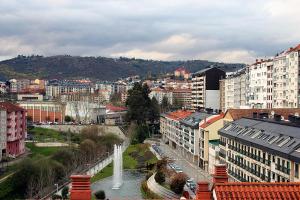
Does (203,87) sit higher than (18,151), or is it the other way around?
(203,87)

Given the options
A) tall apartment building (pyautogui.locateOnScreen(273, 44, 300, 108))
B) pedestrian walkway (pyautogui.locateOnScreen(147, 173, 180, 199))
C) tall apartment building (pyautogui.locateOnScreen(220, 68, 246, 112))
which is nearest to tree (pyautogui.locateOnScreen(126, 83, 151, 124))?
tall apartment building (pyautogui.locateOnScreen(220, 68, 246, 112))

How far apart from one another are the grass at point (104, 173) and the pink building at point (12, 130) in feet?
54.1

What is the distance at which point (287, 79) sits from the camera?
94.6 m

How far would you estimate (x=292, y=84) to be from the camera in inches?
3666

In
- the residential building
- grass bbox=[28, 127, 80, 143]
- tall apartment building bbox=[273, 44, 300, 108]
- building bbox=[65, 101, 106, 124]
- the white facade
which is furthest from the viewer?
building bbox=[65, 101, 106, 124]

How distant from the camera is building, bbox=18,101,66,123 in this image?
501 ft

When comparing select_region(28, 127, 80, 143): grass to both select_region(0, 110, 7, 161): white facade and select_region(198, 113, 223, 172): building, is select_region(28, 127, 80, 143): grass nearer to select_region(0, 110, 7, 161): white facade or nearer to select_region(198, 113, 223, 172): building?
select_region(0, 110, 7, 161): white facade

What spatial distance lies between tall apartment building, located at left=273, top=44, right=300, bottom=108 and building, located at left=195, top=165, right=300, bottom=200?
7936 centimetres

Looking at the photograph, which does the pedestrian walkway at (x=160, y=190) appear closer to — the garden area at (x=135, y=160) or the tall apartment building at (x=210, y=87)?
the garden area at (x=135, y=160)

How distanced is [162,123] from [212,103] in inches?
629

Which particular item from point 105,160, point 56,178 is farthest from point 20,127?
point 56,178

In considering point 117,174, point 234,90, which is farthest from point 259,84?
point 117,174

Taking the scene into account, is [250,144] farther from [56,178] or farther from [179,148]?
[179,148]

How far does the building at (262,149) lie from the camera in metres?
40.0
